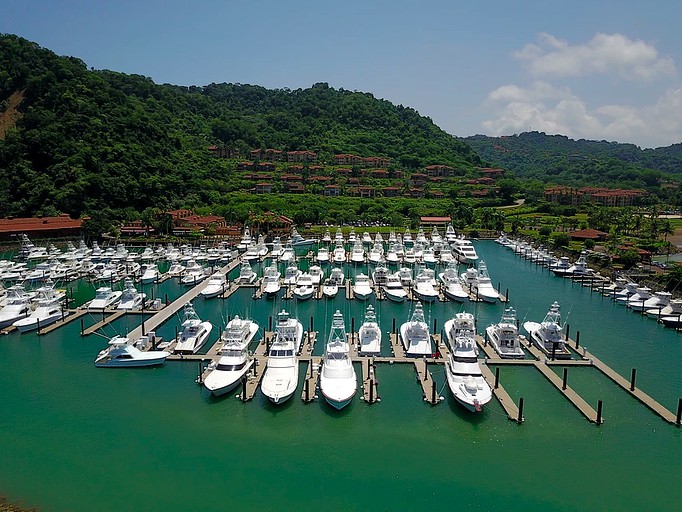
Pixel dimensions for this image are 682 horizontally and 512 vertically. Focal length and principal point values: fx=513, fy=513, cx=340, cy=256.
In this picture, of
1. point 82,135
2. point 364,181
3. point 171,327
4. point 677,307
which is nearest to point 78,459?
point 171,327

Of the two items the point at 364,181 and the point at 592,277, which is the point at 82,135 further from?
the point at 592,277

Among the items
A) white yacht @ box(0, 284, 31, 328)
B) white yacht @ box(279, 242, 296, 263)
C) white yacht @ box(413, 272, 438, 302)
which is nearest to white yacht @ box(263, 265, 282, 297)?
white yacht @ box(279, 242, 296, 263)

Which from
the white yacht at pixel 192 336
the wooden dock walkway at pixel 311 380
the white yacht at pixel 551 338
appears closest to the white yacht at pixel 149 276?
the white yacht at pixel 192 336

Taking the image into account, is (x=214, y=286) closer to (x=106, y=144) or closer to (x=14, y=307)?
(x=14, y=307)

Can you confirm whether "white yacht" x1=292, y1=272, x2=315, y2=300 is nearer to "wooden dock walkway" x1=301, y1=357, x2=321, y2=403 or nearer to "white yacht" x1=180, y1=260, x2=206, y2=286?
"white yacht" x1=180, y1=260, x2=206, y2=286

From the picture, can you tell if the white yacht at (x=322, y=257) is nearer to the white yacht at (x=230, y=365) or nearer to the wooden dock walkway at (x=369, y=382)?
the white yacht at (x=230, y=365)
